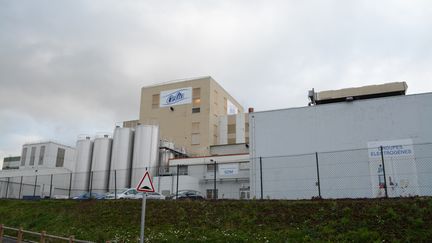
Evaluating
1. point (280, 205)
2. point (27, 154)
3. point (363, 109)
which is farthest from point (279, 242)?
point (27, 154)

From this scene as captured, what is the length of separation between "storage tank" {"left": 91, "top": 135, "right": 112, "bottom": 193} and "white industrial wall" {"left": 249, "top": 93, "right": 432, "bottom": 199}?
26.2 meters

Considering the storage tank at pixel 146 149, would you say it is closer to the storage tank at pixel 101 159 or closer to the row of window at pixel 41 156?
the storage tank at pixel 101 159

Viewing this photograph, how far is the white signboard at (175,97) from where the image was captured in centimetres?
6500

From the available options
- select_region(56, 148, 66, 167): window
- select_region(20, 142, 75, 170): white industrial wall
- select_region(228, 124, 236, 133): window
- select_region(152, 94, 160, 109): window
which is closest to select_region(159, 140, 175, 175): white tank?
select_region(152, 94, 160, 109): window

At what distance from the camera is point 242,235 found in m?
15.2

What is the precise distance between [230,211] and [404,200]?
7.62m

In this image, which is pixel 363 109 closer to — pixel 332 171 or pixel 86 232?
pixel 332 171

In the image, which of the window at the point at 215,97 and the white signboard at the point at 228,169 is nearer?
the white signboard at the point at 228,169

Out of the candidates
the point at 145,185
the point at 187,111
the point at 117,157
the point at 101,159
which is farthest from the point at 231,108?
the point at 145,185

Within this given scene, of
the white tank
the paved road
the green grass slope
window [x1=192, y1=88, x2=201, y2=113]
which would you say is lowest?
the paved road

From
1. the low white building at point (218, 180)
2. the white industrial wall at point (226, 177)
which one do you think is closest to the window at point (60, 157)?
the white industrial wall at point (226, 177)

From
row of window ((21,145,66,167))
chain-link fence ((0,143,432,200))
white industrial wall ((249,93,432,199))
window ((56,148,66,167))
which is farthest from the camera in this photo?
window ((56,148,66,167))

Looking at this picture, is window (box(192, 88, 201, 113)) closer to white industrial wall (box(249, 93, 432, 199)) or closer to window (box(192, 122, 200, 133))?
window (box(192, 122, 200, 133))

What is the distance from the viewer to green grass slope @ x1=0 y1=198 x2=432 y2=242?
532 inches
